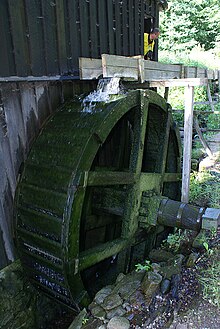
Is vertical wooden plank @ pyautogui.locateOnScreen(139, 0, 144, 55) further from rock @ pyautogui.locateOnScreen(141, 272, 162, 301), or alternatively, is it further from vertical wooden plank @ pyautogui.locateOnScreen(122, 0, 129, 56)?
rock @ pyautogui.locateOnScreen(141, 272, 162, 301)

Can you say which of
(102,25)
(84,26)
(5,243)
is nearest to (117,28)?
(102,25)

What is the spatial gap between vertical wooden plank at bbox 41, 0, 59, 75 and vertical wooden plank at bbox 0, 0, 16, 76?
1.61 ft

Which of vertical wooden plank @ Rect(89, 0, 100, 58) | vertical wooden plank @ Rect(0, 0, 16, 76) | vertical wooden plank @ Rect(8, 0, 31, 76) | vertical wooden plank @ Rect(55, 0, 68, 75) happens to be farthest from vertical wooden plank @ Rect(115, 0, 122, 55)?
vertical wooden plank @ Rect(0, 0, 16, 76)

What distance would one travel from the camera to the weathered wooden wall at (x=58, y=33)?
9.52 ft

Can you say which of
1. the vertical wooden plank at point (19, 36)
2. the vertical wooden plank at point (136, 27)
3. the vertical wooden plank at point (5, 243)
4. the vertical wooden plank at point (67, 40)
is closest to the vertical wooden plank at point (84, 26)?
the vertical wooden plank at point (67, 40)

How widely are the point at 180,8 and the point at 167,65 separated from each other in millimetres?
14064

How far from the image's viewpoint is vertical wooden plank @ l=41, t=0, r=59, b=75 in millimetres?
3236

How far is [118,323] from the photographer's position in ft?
8.18

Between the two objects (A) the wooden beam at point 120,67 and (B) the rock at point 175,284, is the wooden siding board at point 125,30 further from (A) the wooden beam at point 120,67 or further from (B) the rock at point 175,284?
(B) the rock at point 175,284

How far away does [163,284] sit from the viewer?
2836 mm

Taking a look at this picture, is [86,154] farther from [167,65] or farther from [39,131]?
[167,65]

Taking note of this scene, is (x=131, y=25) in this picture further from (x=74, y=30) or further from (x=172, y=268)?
(x=172, y=268)

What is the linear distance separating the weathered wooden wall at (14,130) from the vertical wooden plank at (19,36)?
0.25m

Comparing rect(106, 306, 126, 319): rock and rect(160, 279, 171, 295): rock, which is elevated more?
rect(160, 279, 171, 295): rock
